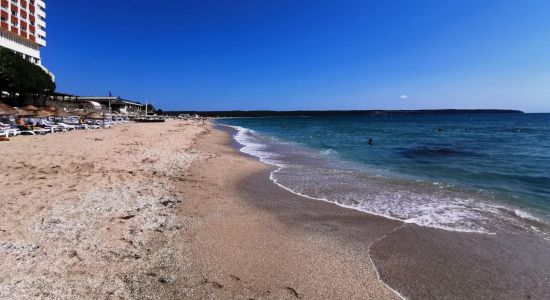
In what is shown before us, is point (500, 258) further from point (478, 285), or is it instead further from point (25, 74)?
point (25, 74)

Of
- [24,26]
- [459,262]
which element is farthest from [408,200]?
[24,26]

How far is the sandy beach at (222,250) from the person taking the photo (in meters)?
3.98

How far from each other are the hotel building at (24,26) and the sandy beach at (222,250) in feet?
204

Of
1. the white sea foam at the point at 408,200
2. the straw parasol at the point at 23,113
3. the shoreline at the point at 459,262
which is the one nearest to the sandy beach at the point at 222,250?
the shoreline at the point at 459,262

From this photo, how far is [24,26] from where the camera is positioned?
5894 cm

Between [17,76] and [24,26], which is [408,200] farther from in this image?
[24,26]

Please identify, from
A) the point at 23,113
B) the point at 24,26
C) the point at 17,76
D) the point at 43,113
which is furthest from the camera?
the point at 24,26

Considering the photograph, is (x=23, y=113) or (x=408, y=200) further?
(x=23, y=113)

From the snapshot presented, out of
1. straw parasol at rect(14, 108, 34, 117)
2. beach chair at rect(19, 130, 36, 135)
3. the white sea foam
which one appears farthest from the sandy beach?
straw parasol at rect(14, 108, 34, 117)

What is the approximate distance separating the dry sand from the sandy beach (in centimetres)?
2

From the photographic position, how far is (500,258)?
17.3 ft

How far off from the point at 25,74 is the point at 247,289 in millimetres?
55155

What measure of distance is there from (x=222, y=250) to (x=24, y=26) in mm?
74297

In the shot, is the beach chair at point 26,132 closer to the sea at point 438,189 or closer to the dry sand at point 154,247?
the dry sand at point 154,247
